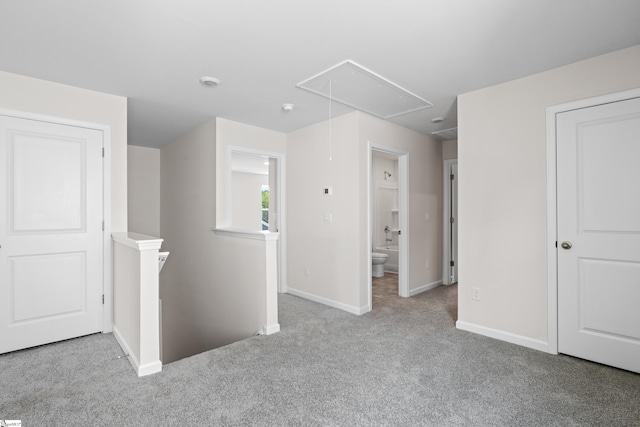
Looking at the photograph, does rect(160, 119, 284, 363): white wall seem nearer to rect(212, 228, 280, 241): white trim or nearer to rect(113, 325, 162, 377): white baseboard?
rect(212, 228, 280, 241): white trim

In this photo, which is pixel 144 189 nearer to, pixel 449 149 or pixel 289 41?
pixel 289 41

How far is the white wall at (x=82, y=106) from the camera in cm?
273

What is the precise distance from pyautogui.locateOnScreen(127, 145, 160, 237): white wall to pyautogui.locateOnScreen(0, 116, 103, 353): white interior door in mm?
2523

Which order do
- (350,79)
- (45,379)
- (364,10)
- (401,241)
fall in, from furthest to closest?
(401,241) < (350,79) < (45,379) < (364,10)

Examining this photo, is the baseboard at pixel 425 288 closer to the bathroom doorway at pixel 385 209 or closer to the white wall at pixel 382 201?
the bathroom doorway at pixel 385 209

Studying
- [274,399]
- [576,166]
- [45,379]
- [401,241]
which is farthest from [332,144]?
[45,379]

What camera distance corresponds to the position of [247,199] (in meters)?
8.91

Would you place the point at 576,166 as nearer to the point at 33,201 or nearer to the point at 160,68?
the point at 160,68

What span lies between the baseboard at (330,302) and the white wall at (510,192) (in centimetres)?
105

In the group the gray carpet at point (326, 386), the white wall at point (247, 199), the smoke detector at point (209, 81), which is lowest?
the gray carpet at point (326, 386)

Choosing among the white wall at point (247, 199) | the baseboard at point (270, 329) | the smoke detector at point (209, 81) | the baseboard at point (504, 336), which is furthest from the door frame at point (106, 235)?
the white wall at point (247, 199)

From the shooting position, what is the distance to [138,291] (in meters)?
2.34

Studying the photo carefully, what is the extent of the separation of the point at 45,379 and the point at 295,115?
3.26 meters

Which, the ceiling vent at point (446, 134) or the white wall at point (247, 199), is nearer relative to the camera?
the ceiling vent at point (446, 134)
